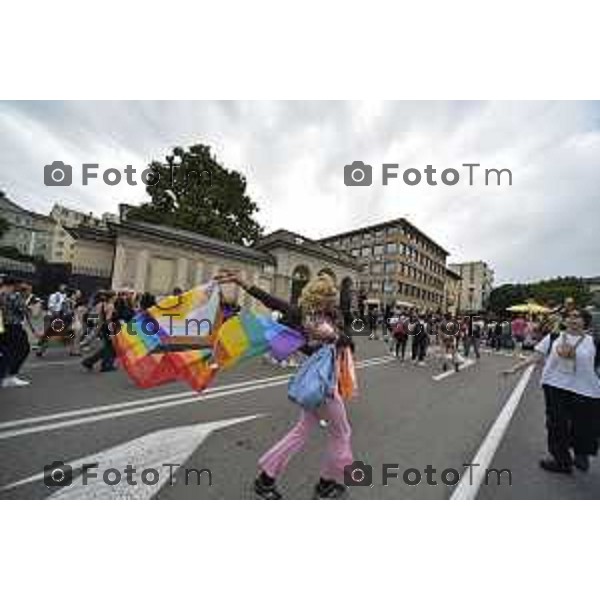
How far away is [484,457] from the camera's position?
14.7ft

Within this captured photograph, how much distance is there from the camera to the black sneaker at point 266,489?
3.18 meters

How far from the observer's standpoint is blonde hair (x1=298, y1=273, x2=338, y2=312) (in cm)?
322

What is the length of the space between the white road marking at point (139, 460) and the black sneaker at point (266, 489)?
0.85 meters

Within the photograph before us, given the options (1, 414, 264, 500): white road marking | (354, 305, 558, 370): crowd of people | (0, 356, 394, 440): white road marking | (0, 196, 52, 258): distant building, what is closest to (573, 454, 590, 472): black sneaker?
(354, 305, 558, 370): crowd of people

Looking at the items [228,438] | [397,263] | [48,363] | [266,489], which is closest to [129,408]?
[228,438]

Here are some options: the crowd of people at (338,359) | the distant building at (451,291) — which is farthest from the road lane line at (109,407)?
the distant building at (451,291)

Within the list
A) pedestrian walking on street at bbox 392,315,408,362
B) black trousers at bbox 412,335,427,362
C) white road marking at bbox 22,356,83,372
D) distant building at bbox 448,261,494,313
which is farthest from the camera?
distant building at bbox 448,261,494,313

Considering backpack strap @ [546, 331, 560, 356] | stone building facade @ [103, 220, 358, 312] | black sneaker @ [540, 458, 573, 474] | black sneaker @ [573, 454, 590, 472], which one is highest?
stone building facade @ [103, 220, 358, 312]

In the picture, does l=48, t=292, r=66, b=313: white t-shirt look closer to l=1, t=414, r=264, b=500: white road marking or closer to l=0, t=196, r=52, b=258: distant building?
l=1, t=414, r=264, b=500: white road marking

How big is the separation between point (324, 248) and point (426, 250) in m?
43.7

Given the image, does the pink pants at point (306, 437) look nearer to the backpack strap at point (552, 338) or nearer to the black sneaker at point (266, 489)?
the black sneaker at point (266, 489)

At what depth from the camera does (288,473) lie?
12.0 feet

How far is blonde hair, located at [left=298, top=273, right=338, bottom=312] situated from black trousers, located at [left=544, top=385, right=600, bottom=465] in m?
2.96

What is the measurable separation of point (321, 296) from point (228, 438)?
231 cm
